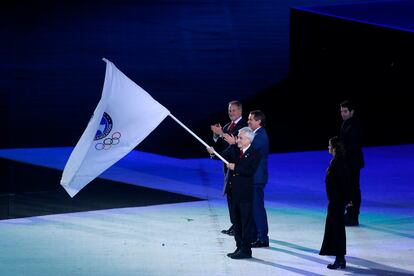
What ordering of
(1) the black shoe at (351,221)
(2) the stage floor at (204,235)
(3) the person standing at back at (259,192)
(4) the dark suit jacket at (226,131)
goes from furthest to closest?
(1) the black shoe at (351,221)
(4) the dark suit jacket at (226,131)
(3) the person standing at back at (259,192)
(2) the stage floor at (204,235)

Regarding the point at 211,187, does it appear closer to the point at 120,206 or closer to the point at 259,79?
the point at 120,206

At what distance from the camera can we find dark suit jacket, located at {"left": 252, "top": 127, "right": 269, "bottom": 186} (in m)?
10.7

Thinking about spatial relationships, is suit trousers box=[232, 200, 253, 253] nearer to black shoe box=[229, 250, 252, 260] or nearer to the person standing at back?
black shoe box=[229, 250, 252, 260]

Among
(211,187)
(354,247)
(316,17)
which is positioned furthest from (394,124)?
(354,247)

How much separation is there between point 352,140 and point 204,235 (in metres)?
2.43

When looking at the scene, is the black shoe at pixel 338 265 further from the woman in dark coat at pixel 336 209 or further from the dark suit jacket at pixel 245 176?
A: the dark suit jacket at pixel 245 176

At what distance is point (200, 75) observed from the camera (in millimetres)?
22500

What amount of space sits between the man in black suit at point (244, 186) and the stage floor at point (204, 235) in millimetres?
267

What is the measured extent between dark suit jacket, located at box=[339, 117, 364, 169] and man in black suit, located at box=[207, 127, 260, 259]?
2.37 meters

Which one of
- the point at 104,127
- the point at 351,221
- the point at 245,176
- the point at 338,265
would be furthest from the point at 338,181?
the point at 104,127

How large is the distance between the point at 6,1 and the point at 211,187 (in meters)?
9.58

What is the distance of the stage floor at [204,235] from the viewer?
9859 millimetres

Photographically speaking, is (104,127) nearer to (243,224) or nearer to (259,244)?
(243,224)

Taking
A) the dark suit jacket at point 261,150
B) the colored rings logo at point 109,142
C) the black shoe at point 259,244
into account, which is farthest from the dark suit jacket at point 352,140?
the colored rings logo at point 109,142
